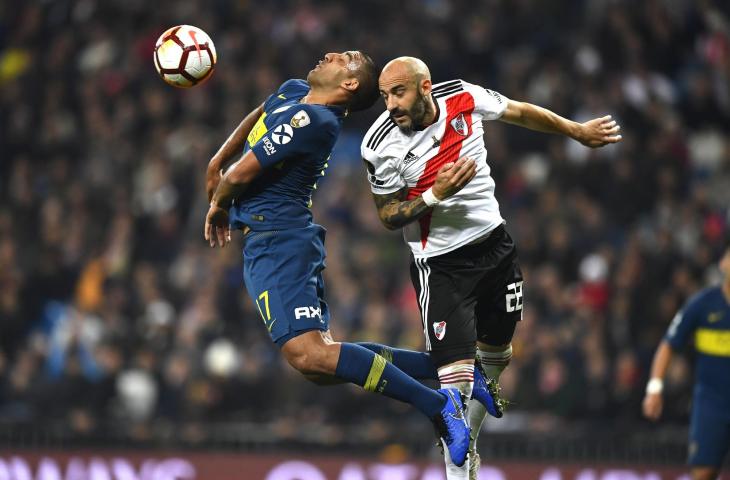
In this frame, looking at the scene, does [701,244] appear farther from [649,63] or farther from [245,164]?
[245,164]

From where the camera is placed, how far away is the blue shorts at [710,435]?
866 centimetres

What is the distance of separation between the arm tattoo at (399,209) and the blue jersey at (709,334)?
9.68ft

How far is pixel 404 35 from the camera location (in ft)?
47.5

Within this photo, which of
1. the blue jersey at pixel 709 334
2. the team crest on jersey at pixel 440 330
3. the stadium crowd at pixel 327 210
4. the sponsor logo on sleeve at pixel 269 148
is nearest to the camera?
the sponsor logo on sleeve at pixel 269 148

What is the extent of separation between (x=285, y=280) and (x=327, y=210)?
658 centimetres

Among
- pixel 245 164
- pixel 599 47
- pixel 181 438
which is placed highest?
pixel 599 47

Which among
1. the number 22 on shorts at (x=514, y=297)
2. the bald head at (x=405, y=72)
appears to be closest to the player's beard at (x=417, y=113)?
the bald head at (x=405, y=72)

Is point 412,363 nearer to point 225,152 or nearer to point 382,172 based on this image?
point 382,172

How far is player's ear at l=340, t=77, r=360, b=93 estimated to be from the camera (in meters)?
7.02

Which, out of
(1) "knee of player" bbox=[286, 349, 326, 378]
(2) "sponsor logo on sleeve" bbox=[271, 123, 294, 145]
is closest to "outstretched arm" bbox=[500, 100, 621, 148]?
(2) "sponsor logo on sleeve" bbox=[271, 123, 294, 145]

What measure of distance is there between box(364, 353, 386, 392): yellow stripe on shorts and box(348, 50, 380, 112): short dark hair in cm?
145

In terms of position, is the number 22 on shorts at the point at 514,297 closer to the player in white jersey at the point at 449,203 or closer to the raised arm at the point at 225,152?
the player in white jersey at the point at 449,203

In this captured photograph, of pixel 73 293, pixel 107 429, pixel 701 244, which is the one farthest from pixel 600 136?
pixel 73 293

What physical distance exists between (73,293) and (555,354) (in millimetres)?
5593
